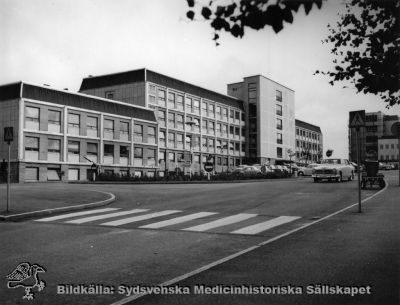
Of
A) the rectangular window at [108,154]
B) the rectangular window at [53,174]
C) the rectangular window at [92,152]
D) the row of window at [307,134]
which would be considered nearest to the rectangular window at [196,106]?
the rectangular window at [108,154]

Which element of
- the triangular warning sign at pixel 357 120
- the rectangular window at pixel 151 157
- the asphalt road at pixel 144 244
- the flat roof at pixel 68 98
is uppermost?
the flat roof at pixel 68 98

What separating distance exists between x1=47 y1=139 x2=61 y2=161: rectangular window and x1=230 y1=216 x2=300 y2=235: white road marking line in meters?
39.6

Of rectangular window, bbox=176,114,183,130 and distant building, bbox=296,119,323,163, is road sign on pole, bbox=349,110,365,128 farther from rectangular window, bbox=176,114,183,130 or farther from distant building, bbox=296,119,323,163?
distant building, bbox=296,119,323,163

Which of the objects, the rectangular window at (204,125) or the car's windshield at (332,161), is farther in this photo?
the rectangular window at (204,125)

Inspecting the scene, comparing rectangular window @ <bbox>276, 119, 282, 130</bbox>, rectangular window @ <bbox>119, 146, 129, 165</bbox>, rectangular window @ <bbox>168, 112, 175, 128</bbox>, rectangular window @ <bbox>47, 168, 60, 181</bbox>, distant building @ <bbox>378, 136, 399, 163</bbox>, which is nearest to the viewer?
rectangular window @ <bbox>47, 168, 60, 181</bbox>

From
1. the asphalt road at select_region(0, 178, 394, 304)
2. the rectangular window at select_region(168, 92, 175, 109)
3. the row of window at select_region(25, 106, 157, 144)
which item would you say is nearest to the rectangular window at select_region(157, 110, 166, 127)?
the rectangular window at select_region(168, 92, 175, 109)

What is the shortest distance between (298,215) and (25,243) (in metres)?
7.57

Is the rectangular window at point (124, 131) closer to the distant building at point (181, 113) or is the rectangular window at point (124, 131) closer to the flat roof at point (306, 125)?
the distant building at point (181, 113)

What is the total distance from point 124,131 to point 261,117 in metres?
35.5

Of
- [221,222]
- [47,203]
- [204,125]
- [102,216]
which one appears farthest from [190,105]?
[221,222]

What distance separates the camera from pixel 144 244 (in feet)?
28.3

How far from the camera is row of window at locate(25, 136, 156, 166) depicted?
4569 cm

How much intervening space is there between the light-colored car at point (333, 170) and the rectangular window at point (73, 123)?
30.7 meters

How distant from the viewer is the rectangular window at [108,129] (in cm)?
5488
